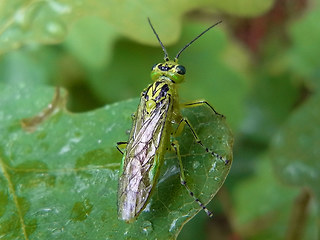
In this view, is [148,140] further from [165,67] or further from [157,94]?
[165,67]

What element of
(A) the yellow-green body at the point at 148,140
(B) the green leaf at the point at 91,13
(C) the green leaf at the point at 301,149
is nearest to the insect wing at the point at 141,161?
(A) the yellow-green body at the point at 148,140

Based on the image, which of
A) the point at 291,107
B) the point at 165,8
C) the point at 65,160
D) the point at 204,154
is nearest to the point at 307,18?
the point at 291,107

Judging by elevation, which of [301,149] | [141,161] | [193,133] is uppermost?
[193,133]

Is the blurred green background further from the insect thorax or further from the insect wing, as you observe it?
the insect wing

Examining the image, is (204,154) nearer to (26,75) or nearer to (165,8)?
(165,8)

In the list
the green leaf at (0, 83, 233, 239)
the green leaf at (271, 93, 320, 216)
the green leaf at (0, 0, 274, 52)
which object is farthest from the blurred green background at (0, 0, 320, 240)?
the green leaf at (0, 83, 233, 239)

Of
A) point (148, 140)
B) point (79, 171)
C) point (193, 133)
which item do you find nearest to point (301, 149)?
point (193, 133)
